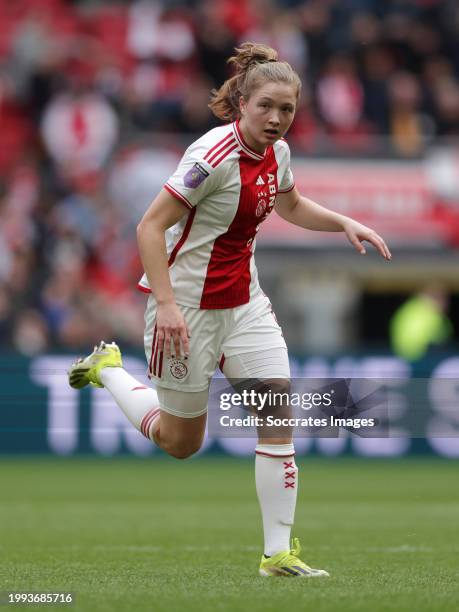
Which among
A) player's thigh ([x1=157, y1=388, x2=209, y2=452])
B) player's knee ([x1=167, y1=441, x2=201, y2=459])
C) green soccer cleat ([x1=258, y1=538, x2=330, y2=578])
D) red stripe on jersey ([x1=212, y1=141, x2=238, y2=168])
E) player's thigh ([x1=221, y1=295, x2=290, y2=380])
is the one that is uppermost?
red stripe on jersey ([x1=212, y1=141, x2=238, y2=168])

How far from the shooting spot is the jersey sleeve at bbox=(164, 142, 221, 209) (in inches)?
233

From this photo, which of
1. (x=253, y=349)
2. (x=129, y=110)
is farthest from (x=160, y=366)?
(x=129, y=110)

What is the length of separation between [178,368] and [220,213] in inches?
28.3

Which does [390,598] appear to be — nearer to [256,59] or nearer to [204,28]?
[256,59]

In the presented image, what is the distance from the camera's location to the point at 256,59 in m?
6.09

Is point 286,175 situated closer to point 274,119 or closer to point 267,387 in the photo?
point 274,119

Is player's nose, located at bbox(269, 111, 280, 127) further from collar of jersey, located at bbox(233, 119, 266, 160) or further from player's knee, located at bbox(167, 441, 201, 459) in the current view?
player's knee, located at bbox(167, 441, 201, 459)

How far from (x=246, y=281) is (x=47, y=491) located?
539 centimetres

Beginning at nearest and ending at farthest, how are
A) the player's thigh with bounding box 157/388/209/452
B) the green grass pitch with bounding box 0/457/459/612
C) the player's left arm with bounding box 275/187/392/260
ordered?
the green grass pitch with bounding box 0/457/459/612, the player's thigh with bounding box 157/388/209/452, the player's left arm with bounding box 275/187/392/260

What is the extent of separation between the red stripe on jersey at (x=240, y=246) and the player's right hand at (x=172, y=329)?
38 centimetres

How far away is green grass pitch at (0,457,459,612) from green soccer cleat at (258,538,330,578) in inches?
4.1

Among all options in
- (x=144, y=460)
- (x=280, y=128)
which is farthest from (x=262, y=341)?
(x=144, y=460)

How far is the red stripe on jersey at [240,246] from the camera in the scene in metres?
6.09

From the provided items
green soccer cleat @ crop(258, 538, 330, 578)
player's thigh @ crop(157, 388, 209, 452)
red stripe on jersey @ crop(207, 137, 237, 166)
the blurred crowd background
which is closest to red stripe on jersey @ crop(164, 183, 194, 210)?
red stripe on jersey @ crop(207, 137, 237, 166)
